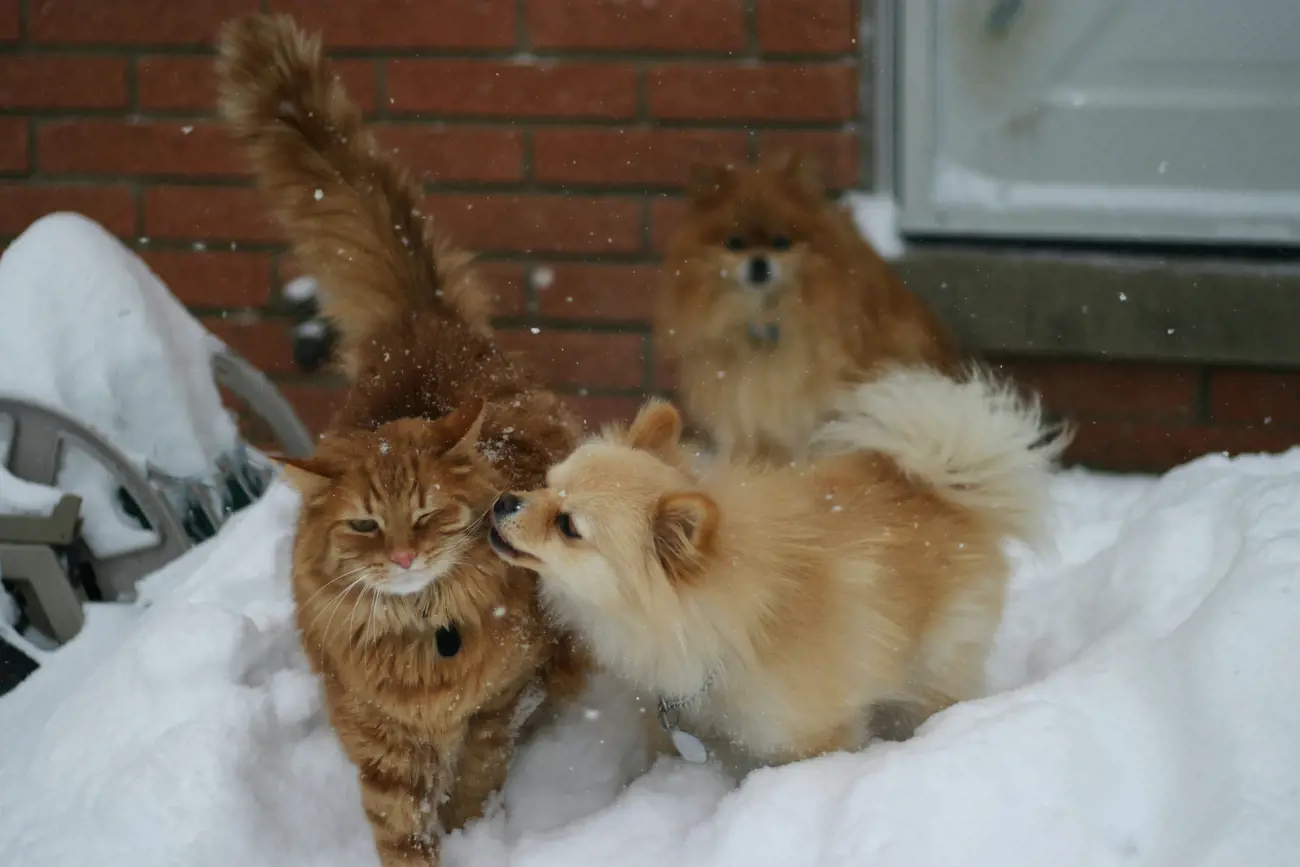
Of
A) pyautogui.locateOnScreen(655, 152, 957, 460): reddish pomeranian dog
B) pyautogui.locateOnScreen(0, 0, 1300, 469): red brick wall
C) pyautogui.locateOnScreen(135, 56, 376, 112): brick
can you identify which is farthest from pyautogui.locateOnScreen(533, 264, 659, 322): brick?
pyautogui.locateOnScreen(135, 56, 376, 112): brick

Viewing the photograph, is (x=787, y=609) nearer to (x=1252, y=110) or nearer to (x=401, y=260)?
(x=401, y=260)

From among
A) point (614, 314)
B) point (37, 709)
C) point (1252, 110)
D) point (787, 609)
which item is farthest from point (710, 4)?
point (37, 709)

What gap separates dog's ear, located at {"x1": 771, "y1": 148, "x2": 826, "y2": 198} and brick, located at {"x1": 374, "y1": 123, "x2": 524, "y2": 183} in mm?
816

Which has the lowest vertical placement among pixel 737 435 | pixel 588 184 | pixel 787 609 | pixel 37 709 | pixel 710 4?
pixel 37 709

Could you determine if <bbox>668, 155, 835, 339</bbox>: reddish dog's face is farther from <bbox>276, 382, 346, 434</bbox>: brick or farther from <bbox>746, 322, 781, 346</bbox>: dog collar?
<bbox>276, 382, 346, 434</bbox>: brick

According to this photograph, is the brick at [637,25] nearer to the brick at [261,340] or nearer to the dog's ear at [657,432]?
the brick at [261,340]

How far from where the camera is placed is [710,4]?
2861 mm

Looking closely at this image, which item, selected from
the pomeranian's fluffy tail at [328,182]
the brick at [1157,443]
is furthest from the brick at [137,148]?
the brick at [1157,443]

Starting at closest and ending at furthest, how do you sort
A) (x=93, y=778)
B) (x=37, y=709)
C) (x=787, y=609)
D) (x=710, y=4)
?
(x=787, y=609) < (x=93, y=778) < (x=37, y=709) < (x=710, y=4)

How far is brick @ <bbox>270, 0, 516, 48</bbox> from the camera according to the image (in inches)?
117

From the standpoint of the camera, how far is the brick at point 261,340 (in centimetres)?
326

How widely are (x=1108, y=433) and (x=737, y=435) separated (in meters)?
1.07

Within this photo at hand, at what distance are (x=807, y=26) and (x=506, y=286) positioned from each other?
1083 mm

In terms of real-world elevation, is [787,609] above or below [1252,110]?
below
